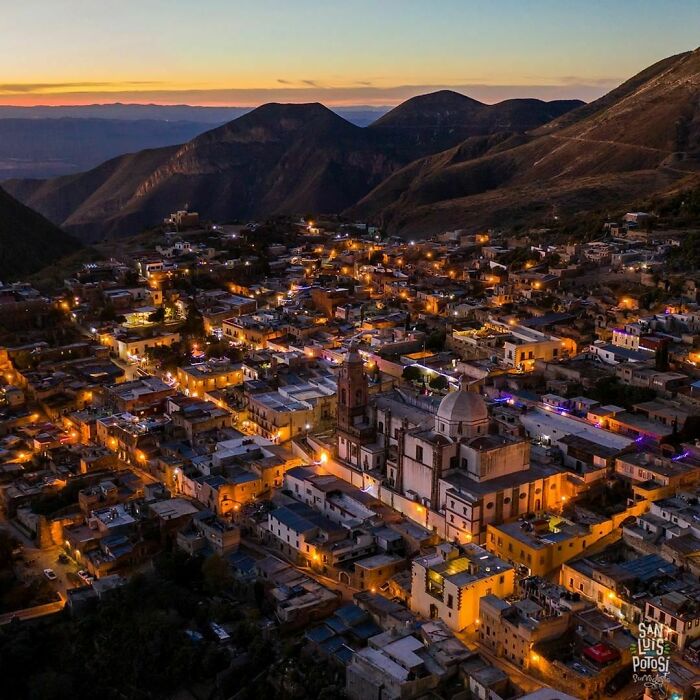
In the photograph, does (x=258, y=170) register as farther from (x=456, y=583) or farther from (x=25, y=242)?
(x=456, y=583)

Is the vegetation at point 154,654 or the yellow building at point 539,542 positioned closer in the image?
the vegetation at point 154,654

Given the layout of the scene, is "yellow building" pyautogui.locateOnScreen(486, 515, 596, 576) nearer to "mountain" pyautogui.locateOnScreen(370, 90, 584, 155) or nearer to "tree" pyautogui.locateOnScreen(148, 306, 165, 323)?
"tree" pyautogui.locateOnScreen(148, 306, 165, 323)

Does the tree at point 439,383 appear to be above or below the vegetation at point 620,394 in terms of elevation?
below

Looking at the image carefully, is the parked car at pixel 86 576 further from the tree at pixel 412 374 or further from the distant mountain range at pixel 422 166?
the distant mountain range at pixel 422 166

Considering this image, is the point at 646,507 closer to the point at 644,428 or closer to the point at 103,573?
the point at 644,428

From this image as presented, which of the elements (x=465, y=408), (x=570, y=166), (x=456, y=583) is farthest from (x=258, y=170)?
(x=456, y=583)

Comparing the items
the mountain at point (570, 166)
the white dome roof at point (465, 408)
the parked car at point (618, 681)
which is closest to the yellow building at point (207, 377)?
the white dome roof at point (465, 408)
